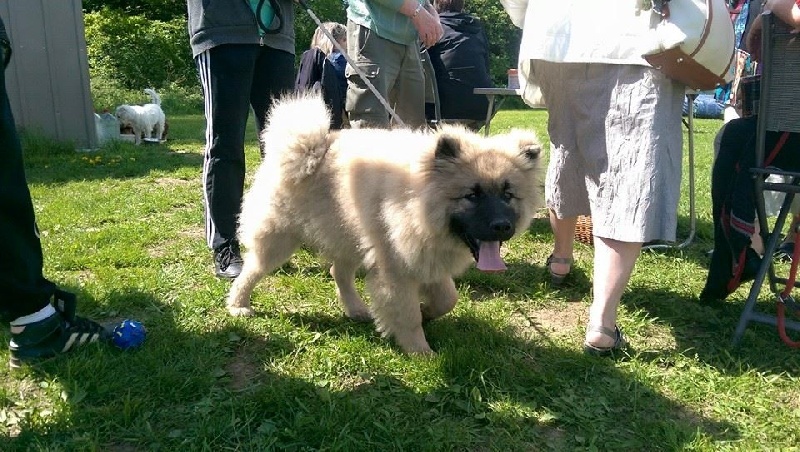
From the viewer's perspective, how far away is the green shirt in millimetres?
3676

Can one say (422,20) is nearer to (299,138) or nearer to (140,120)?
(299,138)

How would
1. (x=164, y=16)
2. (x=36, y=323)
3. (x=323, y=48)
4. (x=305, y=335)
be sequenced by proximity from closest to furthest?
(x=36, y=323)
(x=305, y=335)
(x=323, y=48)
(x=164, y=16)

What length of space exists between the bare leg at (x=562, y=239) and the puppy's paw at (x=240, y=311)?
1.80 metres

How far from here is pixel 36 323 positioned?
2.40 metres

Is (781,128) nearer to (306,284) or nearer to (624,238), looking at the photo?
(624,238)

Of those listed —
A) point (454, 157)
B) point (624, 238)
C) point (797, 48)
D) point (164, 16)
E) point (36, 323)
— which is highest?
point (164, 16)

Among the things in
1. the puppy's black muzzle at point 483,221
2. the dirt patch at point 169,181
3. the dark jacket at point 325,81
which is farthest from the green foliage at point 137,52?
the puppy's black muzzle at point 483,221

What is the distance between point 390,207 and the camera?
2676 mm

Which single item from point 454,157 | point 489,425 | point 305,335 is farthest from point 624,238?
point 305,335

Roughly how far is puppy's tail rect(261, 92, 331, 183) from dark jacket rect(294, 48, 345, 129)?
72.3 inches

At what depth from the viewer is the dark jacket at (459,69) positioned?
16.7 feet

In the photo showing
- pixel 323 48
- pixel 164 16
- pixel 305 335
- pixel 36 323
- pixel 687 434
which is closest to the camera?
pixel 687 434

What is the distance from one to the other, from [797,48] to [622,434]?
5.73 ft

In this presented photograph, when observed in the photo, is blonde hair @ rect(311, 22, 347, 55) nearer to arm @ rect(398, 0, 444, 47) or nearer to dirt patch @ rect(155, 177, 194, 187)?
arm @ rect(398, 0, 444, 47)
